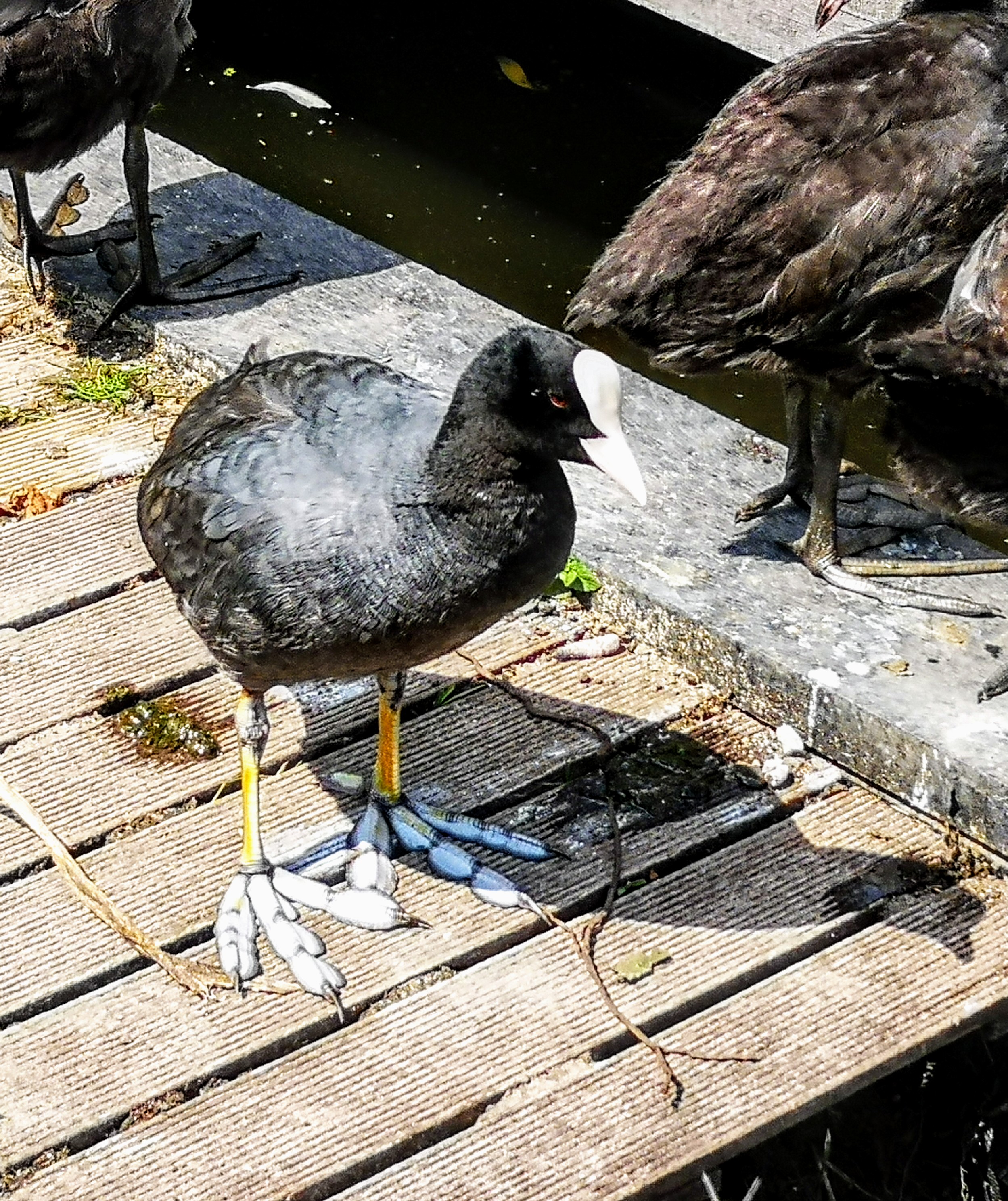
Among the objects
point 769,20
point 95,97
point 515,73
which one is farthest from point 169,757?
point 515,73

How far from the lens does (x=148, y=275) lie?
15.8 ft

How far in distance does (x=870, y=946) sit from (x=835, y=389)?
1.39m

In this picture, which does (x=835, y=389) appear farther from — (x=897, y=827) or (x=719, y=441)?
Answer: (x=897, y=827)

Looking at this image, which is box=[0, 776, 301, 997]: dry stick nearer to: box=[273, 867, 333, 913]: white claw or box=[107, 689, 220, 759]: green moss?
box=[273, 867, 333, 913]: white claw

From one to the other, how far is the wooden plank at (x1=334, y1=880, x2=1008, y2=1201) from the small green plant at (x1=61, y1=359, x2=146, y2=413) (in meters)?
2.42

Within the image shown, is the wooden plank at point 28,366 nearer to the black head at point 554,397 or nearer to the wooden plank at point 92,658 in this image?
the wooden plank at point 92,658

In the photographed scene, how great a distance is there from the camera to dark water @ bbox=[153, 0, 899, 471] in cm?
705

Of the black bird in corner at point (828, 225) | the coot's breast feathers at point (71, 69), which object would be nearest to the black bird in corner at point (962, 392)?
the black bird in corner at point (828, 225)

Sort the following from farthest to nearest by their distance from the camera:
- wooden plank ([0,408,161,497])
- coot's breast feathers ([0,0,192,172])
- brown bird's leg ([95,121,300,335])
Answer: brown bird's leg ([95,121,300,335]) < coot's breast feathers ([0,0,192,172]) < wooden plank ([0,408,161,497])

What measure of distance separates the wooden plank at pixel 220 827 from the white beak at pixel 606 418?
939mm

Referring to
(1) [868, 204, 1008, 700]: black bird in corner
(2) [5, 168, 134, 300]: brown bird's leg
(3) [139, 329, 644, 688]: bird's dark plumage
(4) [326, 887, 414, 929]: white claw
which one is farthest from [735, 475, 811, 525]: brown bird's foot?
(2) [5, 168, 134, 300]: brown bird's leg

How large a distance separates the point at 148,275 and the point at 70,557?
1.12 m

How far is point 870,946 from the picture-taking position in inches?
124

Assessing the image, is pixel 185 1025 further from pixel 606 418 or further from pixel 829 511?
pixel 829 511
